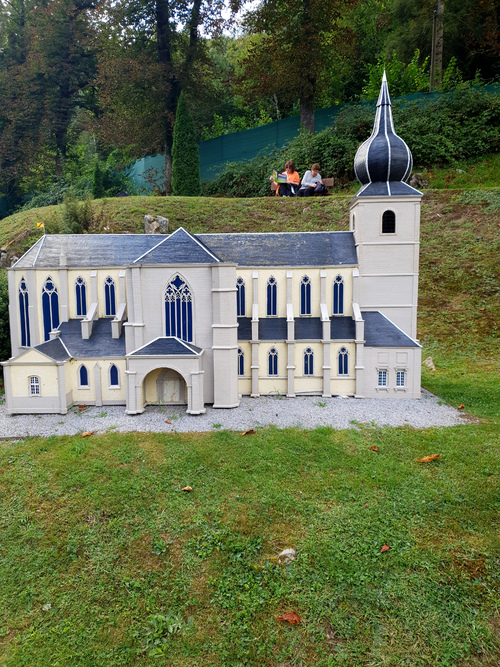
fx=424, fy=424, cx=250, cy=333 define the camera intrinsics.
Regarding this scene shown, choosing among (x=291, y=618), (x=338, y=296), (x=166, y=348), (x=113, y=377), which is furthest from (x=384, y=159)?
(x=291, y=618)

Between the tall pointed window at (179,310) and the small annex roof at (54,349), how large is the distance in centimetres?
435

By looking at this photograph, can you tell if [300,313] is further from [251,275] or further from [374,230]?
[374,230]

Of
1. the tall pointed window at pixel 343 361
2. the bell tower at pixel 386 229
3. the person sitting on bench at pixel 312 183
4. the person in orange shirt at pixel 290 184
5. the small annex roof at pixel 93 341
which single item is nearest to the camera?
the small annex roof at pixel 93 341

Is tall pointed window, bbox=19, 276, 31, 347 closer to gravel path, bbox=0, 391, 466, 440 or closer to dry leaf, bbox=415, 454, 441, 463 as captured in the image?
gravel path, bbox=0, 391, 466, 440

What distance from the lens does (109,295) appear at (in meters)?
→ 19.5

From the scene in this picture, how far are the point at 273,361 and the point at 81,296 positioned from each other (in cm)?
933

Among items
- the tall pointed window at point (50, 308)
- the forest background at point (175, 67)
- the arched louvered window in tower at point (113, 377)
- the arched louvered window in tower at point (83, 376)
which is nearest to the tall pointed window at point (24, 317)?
the tall pointed window at point (50, 308)

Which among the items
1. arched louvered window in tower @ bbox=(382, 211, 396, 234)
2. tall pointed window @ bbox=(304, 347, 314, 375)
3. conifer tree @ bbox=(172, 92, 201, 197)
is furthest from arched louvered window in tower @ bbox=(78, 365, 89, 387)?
conifer tree @ bbox=(172, 92, 201, 197)

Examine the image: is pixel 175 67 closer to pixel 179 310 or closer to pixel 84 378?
pixel 179 310

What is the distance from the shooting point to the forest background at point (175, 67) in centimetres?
3703

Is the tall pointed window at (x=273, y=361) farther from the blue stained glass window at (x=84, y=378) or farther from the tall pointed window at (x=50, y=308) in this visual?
the tall pointed window at (x=50, y=308)

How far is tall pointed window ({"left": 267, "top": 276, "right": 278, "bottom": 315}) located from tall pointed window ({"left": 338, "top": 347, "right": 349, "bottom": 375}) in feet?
11.6

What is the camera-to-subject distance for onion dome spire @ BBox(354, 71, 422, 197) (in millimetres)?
19078

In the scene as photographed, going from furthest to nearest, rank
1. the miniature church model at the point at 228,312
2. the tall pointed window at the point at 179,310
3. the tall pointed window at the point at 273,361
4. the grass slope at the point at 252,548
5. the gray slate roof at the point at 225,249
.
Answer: the gray slate roof at the point at 225,249
the tall pointed window at the point at 273,361
the tall pointed window at the point at 179,310
the miniature church model at the point at 228,312
the grass slope at the point at 252,548
